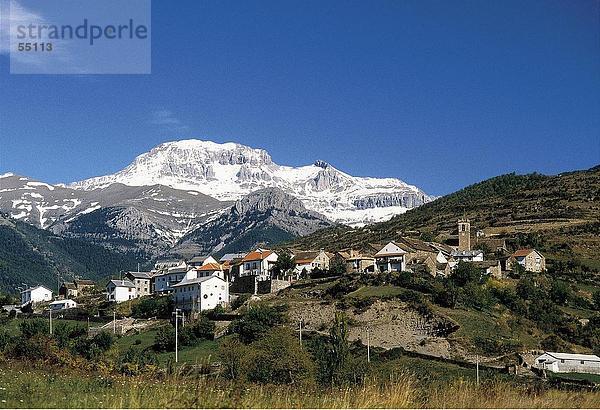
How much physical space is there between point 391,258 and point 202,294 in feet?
57.2

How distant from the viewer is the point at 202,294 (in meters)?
66.9

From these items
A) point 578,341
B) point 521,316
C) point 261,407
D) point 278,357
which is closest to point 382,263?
point 521,316

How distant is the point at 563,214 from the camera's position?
10356 centimetres

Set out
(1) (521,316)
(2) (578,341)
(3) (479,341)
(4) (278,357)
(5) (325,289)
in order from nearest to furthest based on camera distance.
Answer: (4) (278,357), (3) (479,341), (2) (578,341), (1) (521,316), (5) (325,289)

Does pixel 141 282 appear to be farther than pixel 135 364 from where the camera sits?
Yes

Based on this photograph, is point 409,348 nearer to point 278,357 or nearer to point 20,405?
point 278,357

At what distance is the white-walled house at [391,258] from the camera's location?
69625 mm

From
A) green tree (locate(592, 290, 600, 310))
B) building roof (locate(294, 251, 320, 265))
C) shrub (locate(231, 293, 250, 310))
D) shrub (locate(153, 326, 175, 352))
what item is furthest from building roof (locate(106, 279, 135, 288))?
green tree (locate(592, 290, 600, 310))

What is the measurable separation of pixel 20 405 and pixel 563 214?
333 feet

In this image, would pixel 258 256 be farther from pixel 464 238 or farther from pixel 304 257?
pixel 464 238

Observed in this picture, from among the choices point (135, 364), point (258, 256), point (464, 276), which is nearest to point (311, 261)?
point (258, 256)

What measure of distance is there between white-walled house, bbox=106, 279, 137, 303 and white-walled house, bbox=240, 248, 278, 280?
13061mm

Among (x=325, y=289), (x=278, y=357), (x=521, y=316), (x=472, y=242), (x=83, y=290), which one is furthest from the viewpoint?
(x=83, y=290)

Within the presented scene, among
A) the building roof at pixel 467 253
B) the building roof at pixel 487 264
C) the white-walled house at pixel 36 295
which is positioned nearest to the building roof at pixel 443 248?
the building roof at pixel 467 253
